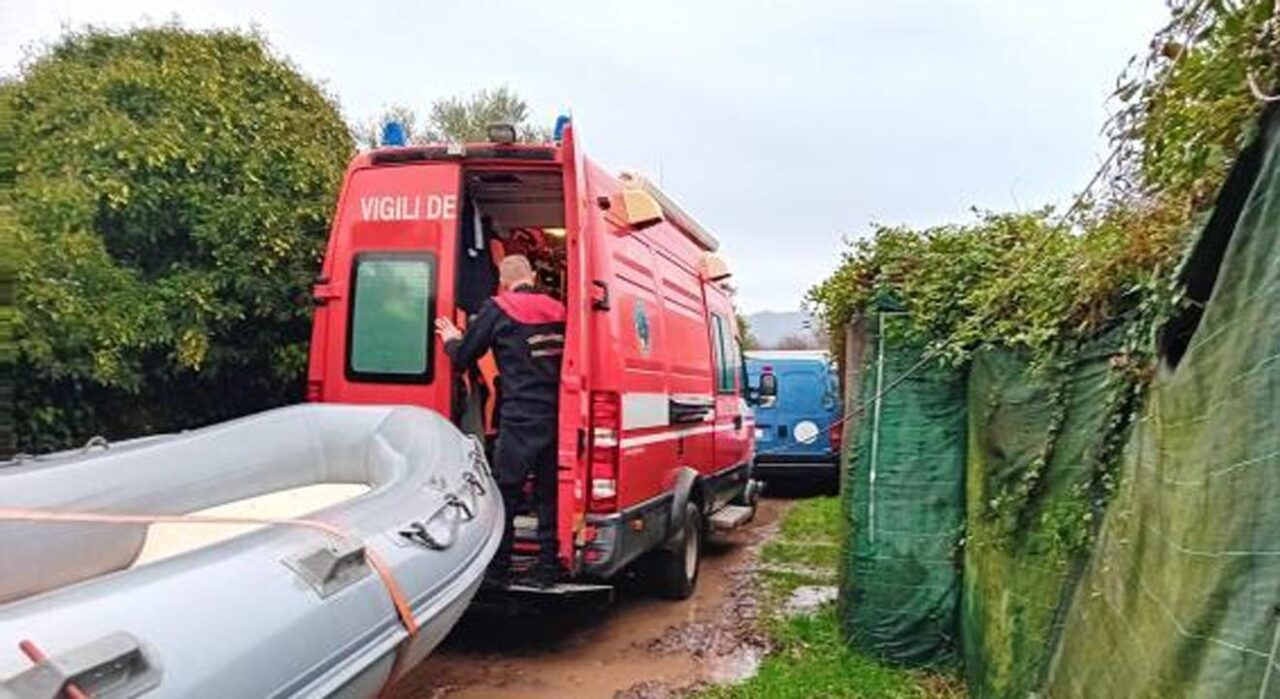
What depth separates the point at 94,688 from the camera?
1.53m

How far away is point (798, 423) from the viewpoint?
42.1 feet

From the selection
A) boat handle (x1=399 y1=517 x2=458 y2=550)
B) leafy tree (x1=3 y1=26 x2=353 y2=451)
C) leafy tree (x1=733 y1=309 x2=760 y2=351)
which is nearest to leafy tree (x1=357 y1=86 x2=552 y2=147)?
leafy tree (x1=733 y1=309 x2=760 y2=351)

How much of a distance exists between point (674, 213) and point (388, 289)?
2.52 meters

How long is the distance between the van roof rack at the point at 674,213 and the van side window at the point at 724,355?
654mm

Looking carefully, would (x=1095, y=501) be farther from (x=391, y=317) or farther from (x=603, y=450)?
(x=391, y=317)

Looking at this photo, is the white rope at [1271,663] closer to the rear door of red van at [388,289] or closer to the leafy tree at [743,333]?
the rear door of red van at [388,289]

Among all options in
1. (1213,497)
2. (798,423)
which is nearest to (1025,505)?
(1213,497)

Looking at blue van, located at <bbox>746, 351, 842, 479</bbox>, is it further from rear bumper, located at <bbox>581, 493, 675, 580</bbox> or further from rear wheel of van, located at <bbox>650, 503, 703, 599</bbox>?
rear bumper, located at <bbox>581, 493, 675, 580</bbox>

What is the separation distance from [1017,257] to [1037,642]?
5.90 feet

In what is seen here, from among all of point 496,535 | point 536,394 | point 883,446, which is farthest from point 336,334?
point 883,446

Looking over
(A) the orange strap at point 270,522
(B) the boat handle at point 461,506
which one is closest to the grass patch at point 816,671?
(B) the boat handle at point 461,506

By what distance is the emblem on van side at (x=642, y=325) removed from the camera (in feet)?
18.6

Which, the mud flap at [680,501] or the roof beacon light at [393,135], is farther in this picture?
the mud flap at [680,501]

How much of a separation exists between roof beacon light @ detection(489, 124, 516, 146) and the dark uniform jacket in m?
0.84
